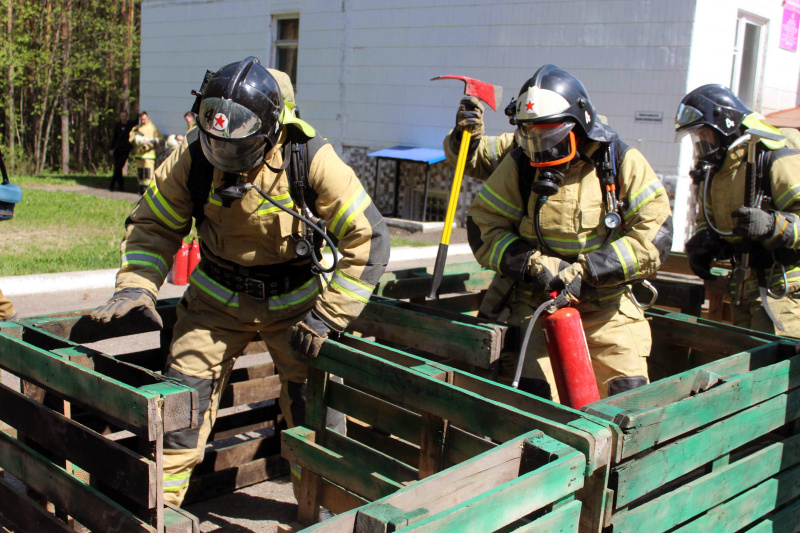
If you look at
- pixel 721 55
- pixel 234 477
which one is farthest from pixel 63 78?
pixel 234 477

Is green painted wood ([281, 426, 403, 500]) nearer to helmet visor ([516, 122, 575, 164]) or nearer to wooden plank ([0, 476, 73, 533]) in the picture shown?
wooden plank ([0, 476, 73, 533])

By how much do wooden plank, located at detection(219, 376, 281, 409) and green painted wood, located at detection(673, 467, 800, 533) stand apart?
2.14 metres

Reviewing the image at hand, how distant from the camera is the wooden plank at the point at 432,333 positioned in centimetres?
325

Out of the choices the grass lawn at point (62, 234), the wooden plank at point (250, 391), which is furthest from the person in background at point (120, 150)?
the wooden plank at point (250, 391)

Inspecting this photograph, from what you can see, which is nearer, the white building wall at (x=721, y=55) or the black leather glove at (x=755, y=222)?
the black leather glove at (x=755, y=222)

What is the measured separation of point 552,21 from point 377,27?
13.1 feet

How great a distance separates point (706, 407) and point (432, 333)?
130cm

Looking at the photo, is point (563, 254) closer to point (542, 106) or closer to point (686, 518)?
point (542, 106)

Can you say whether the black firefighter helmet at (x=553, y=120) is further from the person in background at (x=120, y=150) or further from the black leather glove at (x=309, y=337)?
the person in background at (x=120, y=150)

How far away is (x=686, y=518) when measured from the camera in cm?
253

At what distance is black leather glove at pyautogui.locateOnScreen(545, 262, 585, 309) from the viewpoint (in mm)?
3309

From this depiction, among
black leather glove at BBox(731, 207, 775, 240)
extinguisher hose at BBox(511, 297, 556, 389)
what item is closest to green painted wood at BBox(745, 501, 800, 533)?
extinguisher hose at BBox(511, 297, 556, 389)

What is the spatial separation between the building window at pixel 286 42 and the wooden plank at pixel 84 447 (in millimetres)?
15045

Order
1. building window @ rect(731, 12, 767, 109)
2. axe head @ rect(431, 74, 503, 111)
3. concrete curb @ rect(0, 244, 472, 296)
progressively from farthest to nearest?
building window @ rect(731, 12, 767, 109) < concrete curb @ rect(0, 244, 472, 296) < axe head @ rect(431, 74, 503, 111)
